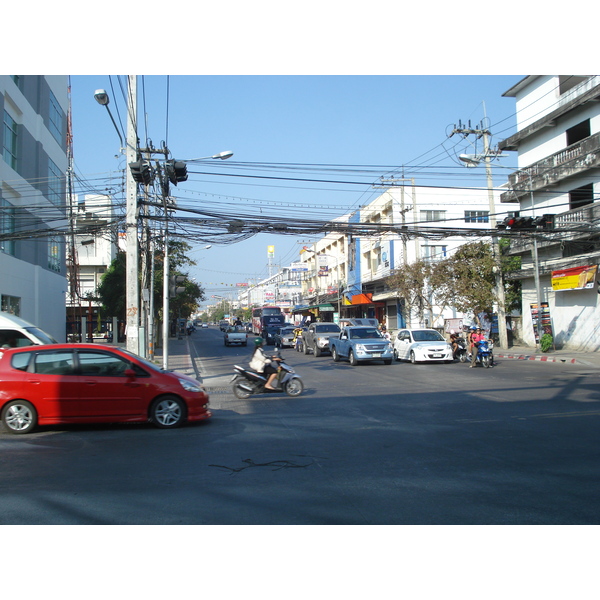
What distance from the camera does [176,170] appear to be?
15664mm

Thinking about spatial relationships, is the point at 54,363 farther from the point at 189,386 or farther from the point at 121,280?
the point at 121,280

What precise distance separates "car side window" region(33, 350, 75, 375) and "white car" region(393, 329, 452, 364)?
1676 centimetres

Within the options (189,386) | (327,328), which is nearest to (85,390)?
(189,386)

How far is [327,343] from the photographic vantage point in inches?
1199

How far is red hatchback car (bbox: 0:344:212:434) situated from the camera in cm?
953

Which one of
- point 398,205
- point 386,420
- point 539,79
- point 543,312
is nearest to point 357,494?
point 386,420

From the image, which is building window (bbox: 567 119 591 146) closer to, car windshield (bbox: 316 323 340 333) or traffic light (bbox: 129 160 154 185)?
car windshield (bbox: 316 323 340 333)

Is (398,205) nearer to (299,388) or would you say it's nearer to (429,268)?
(429,268)

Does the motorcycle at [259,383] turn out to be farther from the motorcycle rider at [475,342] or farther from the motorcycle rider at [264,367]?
the motorcycle rider at [475,342]

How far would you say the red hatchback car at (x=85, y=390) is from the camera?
953 cm

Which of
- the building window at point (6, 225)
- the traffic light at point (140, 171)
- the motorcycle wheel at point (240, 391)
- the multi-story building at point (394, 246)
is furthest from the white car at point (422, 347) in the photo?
the building window at point (6, 225)

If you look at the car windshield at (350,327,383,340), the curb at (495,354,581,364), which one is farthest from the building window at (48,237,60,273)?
the curb at (495,354,581,364)

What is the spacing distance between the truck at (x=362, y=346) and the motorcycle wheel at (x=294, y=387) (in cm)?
949
